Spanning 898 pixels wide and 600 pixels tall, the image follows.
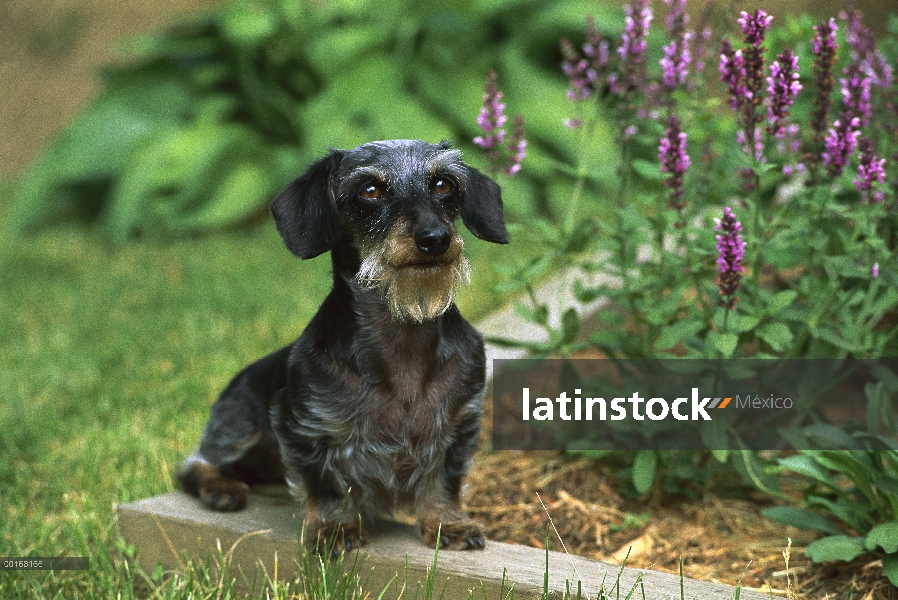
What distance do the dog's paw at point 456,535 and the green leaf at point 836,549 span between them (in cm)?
82

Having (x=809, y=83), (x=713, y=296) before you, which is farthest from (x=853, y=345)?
(x=809, y=83)

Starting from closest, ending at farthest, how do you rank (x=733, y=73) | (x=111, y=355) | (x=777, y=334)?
1. (x=733, y=73)
2. (x=777, y=334)
3. (x=111, y=355)

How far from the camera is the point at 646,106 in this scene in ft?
10.4

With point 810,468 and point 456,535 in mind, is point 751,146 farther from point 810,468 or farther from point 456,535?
point 456,535

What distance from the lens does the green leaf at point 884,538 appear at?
2236 mm

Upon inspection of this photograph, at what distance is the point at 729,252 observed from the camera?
2453 mm

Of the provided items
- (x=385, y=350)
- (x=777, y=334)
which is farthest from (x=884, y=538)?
(x=385, y=350)

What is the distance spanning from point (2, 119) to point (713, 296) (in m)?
9.01

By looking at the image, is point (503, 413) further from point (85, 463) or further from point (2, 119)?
point (2, 119)

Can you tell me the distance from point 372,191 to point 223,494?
1.04 meters

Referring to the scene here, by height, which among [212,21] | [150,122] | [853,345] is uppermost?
[212,21]

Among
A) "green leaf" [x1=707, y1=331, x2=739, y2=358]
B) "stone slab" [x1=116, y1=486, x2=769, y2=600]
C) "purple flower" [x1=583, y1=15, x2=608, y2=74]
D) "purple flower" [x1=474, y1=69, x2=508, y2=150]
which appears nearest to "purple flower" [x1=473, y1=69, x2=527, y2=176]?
"purple flower" [x1=474, y1=69, x2=508, y2=150]

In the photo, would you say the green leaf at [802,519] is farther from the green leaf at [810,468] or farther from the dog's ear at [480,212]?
the dog's ear at [480,212]

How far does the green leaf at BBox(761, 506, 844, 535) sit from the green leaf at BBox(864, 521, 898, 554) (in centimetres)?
20
